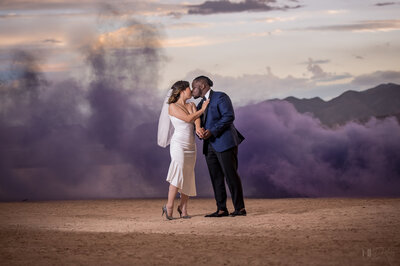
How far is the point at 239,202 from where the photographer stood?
1243 centimetres

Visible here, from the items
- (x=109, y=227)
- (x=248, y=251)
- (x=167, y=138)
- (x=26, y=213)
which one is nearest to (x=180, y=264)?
(x=248, y=251)

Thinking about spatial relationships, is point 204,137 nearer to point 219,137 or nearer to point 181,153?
point 219,137

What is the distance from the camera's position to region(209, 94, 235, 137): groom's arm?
12031 mm

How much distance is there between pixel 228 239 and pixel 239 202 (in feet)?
7.93

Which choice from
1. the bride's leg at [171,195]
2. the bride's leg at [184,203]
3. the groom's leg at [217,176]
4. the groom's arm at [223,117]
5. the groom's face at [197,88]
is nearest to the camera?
the groom's arm at [223,117]

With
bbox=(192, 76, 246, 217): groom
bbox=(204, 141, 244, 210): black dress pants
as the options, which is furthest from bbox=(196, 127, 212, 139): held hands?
bbox=(204, 141, 244, 210): black dress pants

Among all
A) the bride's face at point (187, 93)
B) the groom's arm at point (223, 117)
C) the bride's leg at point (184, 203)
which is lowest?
the bride's leg at point (184, 203)

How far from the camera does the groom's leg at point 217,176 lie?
12414mm

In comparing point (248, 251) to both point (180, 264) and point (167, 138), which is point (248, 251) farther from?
point (167, 138)

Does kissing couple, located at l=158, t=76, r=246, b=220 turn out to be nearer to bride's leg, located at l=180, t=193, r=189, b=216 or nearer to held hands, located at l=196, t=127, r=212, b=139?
held hands, located at l=196, t=127, r=212, b=139

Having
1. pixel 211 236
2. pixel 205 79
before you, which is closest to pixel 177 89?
pixel 205 79

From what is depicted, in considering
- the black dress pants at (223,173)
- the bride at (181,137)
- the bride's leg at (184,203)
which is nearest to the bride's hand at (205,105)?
the bride at (181,137)

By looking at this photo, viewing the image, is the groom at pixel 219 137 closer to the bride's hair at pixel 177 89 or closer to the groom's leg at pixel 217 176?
the groom's leg at pixel 217 176

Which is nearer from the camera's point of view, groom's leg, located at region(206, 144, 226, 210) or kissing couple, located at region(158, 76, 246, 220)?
kissing couple, located at region(158, 76, 246, 220)
